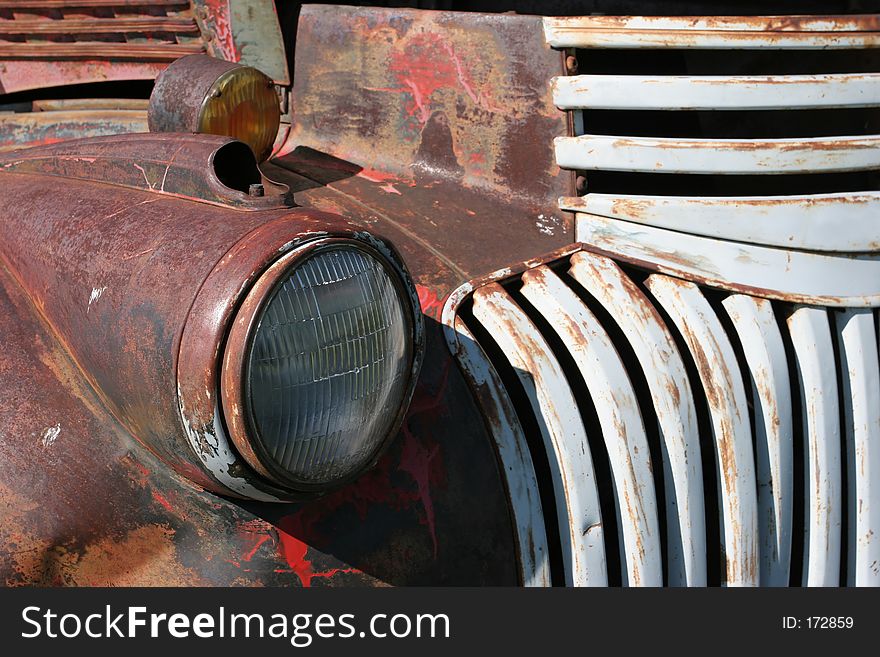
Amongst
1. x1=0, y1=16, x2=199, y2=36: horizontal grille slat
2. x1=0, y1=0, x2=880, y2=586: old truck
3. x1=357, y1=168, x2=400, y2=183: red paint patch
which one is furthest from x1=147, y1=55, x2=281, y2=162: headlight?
x1=0, y1=16, x2=199, y2=36: horizontal grille slat

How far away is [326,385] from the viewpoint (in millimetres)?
1195

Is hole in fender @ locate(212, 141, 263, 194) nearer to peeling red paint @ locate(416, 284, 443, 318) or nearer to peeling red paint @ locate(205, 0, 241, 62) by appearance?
peeling red paint @ locate(416, 284, 443, 318)

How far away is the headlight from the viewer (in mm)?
1770

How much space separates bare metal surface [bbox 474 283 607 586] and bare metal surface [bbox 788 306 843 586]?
467mm

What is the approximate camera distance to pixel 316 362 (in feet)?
3.87

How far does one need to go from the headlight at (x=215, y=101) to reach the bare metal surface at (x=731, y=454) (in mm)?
867

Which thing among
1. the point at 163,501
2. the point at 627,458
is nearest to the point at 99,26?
the point at 163,501

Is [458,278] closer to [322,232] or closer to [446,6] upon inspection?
[322,232]

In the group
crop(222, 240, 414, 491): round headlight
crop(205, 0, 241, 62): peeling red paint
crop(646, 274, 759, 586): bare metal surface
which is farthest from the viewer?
crop(205, 0, 241, 62): peeling red paint

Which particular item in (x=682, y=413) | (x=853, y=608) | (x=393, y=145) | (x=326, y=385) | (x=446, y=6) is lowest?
(x=853, y=608)

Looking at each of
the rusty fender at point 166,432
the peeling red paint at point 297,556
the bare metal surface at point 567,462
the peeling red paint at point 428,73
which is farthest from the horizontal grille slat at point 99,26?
the peeling red paint at point 297,556

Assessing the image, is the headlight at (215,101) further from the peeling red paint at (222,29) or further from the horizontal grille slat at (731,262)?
the horizontal grille slat at (731,262)

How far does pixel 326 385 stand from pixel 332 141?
1033 mm

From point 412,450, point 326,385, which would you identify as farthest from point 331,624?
point 326,385
